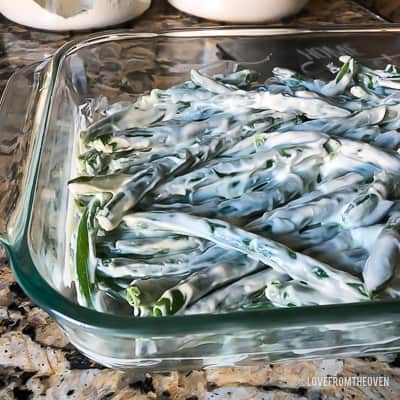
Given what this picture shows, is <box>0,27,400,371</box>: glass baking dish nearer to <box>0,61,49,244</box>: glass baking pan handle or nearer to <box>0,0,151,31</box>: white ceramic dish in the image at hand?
<box>0,61,49,244</box>: glass baking pan handle

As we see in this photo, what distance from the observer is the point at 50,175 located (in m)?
0.70

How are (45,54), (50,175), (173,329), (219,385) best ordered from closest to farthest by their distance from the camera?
(173,329), (219,385), (50,175), (45,54)

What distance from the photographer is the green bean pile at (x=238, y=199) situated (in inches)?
21.6

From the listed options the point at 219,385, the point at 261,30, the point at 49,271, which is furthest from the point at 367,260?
the point at 261,30

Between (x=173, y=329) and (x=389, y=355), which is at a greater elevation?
(x=173, y=329)

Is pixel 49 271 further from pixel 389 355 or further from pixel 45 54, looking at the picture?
pixel 45 54

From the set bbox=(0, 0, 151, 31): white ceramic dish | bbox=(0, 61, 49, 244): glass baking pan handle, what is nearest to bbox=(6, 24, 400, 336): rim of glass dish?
bbox=(0, 61, 49, 244): glass baking pan handle

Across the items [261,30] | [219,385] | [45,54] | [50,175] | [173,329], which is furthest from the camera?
[45,54]

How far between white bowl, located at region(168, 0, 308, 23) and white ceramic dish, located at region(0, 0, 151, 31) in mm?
126

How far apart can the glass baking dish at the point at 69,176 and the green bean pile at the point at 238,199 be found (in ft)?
0.11

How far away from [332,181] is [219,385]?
0.23 m

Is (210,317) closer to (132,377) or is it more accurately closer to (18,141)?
(132,377)

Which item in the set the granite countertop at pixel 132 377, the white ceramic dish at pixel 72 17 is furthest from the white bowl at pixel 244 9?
the granite countertop at pixel 132 377

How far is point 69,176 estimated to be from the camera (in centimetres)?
76
